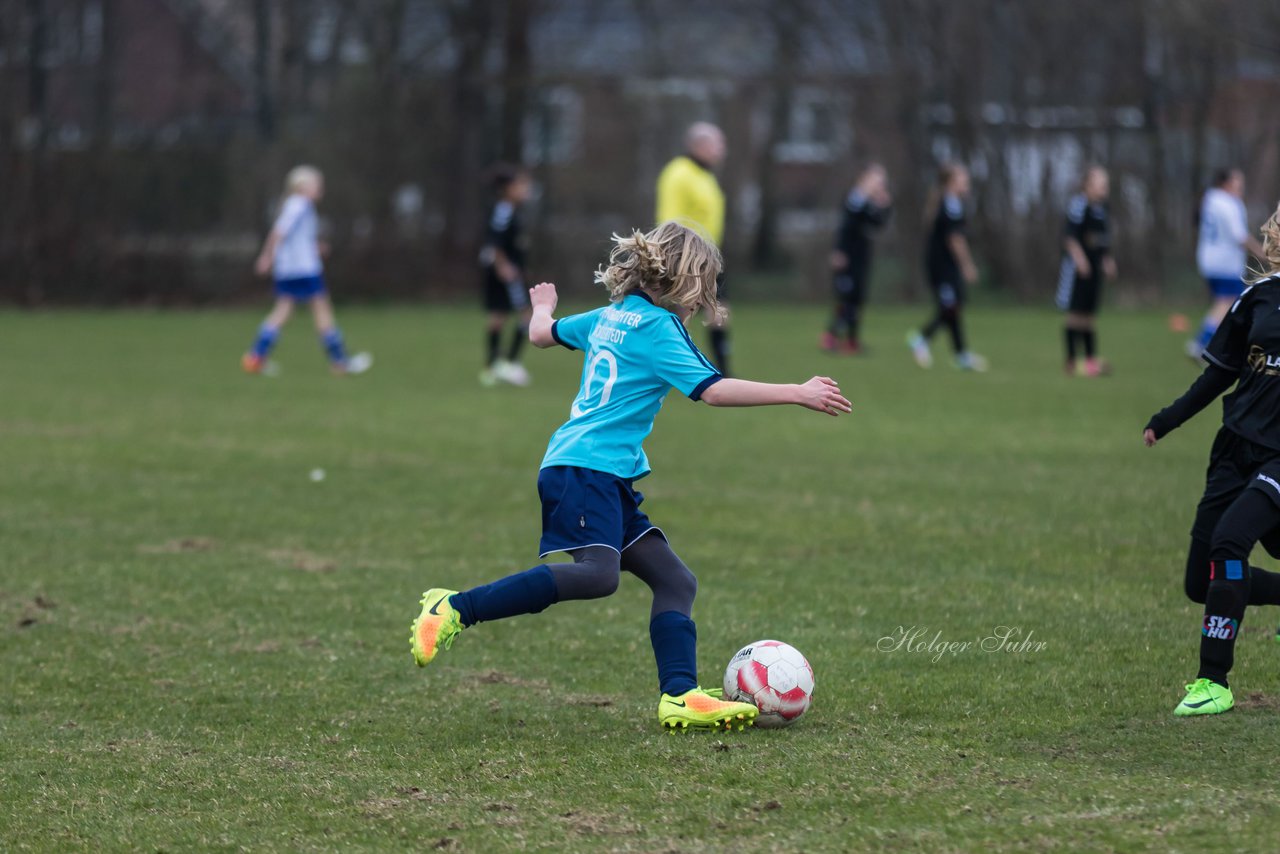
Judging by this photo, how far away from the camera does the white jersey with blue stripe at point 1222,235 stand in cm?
1541

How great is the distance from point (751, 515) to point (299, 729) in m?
4.20

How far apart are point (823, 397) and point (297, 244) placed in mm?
12505

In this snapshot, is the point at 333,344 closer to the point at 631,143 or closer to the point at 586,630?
the point at 586,630

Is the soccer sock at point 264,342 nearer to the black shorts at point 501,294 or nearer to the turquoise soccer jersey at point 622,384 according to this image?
the black shorts at point 501,294

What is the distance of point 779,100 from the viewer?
27.8 meters

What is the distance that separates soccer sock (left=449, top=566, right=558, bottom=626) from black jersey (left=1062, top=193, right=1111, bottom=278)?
1209 centimetres

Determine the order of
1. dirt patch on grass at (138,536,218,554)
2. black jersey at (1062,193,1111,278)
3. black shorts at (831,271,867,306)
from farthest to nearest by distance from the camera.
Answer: black shorts at (831,271,867,306), black jersey at (1062,193,1111,278), dirt patch on grass at (138,536,218,554)

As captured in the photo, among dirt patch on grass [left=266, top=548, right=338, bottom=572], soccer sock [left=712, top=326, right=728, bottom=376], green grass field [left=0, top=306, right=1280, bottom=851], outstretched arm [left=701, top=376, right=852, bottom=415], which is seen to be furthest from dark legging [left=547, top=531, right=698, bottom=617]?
soccer sock [left=712, top=326, right=728, bottom=376]

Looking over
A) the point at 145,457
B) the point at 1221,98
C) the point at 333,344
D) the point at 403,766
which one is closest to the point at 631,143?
the point at 1221,98

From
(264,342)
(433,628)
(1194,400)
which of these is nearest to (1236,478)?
(1194,400)

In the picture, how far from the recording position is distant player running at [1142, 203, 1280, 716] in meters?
4.78

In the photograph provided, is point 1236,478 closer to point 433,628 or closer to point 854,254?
point 433,628

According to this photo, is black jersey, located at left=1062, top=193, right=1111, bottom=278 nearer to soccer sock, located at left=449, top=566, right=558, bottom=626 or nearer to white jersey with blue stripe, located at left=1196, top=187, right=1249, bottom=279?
white jersey with blue stripe, located at left=1196, top=187, right=1249, bottom=279

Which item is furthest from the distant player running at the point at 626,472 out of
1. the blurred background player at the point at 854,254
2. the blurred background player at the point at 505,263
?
the blurred background player at the point at 854,254
